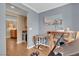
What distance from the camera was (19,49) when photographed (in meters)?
1.98

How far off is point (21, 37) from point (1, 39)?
330mm

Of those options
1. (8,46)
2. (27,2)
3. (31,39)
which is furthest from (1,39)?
(27,2)

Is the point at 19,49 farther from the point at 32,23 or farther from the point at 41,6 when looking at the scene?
the point at 41,6

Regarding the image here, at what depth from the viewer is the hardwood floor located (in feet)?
6.46

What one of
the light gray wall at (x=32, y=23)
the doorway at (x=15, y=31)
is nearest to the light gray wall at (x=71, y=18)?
the light gray wall at (x=32, y=23)

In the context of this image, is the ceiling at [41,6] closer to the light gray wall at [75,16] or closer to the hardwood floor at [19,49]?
the light gray wall at [75,16]

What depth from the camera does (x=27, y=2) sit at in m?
1.99

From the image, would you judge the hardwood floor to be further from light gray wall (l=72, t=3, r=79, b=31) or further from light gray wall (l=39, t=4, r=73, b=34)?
light gray wall (l=72, t=3, r=79, b=31)

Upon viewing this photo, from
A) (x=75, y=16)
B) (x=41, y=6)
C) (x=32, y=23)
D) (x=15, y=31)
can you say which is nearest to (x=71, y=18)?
(x=75, y=16)

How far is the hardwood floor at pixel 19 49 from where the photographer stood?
1.97m

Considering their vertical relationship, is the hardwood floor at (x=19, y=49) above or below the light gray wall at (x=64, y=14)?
below

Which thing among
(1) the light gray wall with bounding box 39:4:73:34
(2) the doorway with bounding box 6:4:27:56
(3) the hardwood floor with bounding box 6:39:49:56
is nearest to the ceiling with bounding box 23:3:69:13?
(1) the light gray wall with bounding box 39:4:73:34

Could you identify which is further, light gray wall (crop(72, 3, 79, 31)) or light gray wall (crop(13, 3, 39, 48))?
light gray wall (crop(13, 3, 39, 48))

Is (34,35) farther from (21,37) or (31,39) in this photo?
(21,37)
